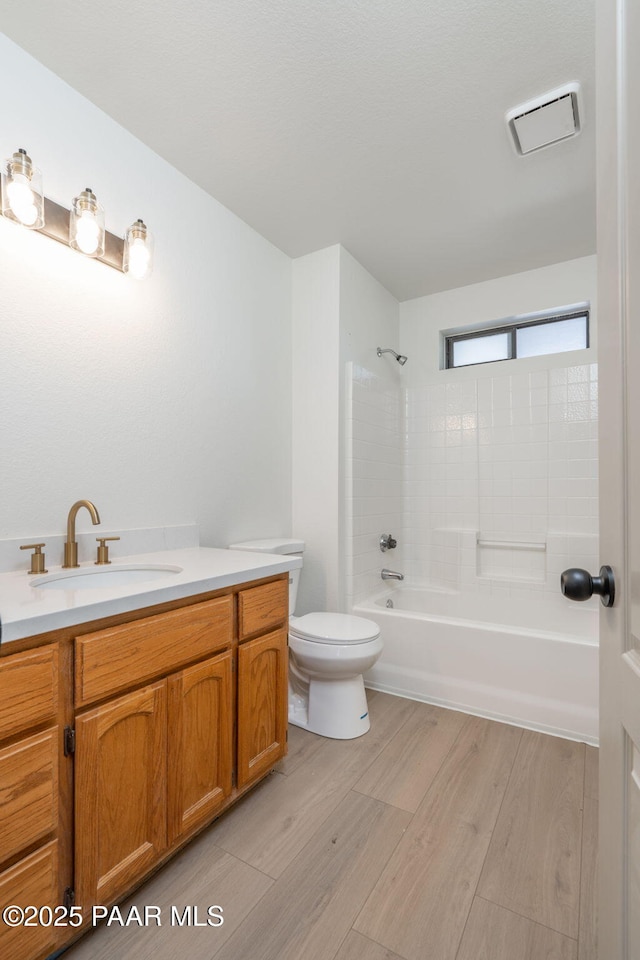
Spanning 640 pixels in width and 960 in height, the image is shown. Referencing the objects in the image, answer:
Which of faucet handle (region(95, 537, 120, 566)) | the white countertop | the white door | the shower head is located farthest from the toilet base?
the shower head

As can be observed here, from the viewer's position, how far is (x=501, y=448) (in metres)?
3.01

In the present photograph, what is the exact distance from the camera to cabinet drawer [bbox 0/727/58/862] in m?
0.91

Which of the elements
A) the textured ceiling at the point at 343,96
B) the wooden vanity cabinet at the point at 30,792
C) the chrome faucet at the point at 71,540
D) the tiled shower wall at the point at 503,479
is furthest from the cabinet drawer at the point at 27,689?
the tiled shower wall at the point at 503,479

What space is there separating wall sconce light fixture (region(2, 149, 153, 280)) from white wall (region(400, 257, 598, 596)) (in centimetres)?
212

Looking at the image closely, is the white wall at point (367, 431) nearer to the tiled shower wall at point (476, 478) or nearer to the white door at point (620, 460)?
the tiled shower wall at point (476, 478)

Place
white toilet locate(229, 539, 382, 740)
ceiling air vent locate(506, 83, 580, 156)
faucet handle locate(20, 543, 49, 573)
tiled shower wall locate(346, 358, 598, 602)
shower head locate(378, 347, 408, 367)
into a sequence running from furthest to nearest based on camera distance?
1. shower head locate(378, 347, 408, 367)
2. tiled shower wall locate(346, 358, 598, 602)
3. white toilet locate(229, 539, 382, 740)
4. ceiling air vent locate(506, 83, 580, 156)
5. faucet handle locate(20, 543, 49, 573)

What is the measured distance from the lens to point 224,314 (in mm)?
2258


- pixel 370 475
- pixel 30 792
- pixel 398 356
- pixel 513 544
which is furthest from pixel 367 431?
pixel 30 792

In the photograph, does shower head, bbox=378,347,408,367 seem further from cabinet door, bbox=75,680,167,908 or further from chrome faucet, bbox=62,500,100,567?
cabinet door, bbox=75,680,167,908

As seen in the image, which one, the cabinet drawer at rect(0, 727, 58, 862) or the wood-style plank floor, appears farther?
the wood-style plank floor

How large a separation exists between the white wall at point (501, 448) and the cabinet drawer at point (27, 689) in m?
2.56

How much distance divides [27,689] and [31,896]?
43cm

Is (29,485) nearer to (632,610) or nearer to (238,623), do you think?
(238,623)

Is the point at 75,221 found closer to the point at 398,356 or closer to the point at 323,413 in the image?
the point at 323,413
